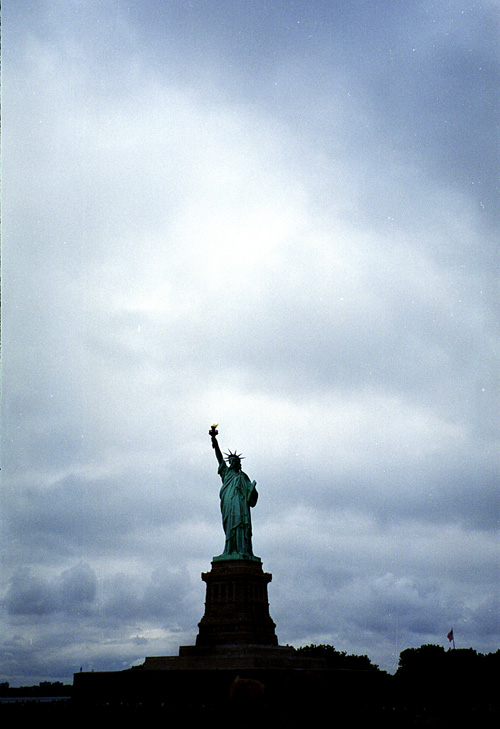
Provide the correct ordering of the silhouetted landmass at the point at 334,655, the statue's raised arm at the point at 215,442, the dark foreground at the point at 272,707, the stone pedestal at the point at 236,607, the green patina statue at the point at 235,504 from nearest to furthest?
the dark foreground at the point at 272,707
the stone pedestal at the point at 236,607
the green patina statue at the point at 235,504
the statue's raised arm at the point at 215,442
the silhouetted landmass at the point at 334,655

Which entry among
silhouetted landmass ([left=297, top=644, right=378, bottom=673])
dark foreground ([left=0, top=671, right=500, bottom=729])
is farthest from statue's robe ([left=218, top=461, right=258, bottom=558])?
silhouetted landmass ([left=297, top=644, right=378, bottom=673])

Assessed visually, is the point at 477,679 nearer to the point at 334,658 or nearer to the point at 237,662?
the point at 334,658

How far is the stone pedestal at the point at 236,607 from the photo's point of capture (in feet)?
108

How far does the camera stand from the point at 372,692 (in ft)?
100

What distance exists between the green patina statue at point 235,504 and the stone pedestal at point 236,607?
941 mm

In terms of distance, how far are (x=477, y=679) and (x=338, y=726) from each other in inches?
2586

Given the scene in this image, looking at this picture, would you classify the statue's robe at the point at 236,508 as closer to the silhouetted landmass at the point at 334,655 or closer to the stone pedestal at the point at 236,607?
the stone pedestal at the point at 236,607

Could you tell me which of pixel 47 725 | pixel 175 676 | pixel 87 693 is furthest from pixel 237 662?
pixel 47 725

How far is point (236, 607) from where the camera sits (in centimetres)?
3353

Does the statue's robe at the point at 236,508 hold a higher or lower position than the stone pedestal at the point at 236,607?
higher

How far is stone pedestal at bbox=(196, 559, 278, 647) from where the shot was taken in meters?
32.8

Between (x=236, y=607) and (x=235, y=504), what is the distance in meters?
6.27

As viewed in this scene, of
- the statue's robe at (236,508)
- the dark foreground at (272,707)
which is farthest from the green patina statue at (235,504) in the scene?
the dark foreground at (272,707)

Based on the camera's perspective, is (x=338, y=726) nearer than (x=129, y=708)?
Yes
